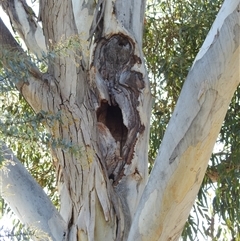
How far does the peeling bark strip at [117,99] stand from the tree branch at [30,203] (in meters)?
0.27

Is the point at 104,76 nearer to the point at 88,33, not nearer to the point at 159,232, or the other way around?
the point at 88,33

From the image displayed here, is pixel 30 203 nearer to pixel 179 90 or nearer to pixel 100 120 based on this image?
pixel 100 120

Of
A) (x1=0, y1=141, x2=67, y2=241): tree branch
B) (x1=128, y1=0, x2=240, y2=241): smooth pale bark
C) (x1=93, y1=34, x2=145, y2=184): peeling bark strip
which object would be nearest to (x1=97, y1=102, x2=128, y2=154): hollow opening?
(x1=93, y1=34, x2=145, y2=184): peeling bark strip

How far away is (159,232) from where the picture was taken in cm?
160

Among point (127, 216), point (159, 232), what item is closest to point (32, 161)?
point (127, 216)

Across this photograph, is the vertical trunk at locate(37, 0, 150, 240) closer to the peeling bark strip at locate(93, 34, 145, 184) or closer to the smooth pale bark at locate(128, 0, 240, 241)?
the peeling bark strip at locate(93, 34, 145, 184)

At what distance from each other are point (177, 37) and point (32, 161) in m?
0.98

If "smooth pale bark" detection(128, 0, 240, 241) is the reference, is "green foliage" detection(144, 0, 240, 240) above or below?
above

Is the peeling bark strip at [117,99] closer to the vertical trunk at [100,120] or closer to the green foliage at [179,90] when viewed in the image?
the vertical trunk at [100,120]

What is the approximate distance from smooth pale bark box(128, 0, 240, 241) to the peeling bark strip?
43 cm

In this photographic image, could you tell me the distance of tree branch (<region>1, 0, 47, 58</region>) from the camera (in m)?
2.42

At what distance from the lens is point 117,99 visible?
2.12 meters

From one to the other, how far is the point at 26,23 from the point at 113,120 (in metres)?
0.62

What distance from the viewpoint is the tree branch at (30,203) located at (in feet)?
5.84
